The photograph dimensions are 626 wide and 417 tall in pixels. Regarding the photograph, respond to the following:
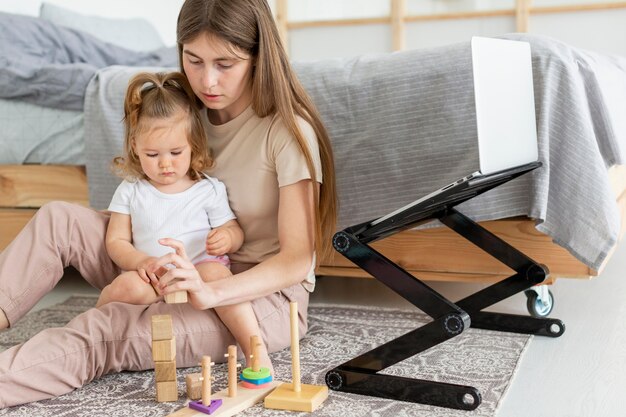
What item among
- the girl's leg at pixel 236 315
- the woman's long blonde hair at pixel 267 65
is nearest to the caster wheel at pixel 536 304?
the woman's long blonde hair at pixel 267 65

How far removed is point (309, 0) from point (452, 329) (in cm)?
432

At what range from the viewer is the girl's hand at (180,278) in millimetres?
1300

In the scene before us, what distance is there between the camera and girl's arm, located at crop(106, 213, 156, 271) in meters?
1.54

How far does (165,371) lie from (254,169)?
0.44 metres

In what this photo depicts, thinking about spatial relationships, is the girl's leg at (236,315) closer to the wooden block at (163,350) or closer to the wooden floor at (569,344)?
the wooden block at (163,350)

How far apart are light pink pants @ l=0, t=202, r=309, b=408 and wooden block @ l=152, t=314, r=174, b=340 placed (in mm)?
180

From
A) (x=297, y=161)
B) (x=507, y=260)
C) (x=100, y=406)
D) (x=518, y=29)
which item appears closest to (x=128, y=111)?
(x=297, y=161)

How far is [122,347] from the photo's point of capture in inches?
58.5

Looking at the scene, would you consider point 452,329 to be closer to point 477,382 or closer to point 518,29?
point 477,382

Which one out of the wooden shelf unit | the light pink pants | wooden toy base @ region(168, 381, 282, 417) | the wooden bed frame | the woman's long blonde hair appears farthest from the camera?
the wooden shelf unit

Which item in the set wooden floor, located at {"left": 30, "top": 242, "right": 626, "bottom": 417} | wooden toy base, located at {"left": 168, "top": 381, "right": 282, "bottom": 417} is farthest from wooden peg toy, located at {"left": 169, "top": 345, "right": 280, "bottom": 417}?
wooden floor, located at {"left": 30, "top": 242, "right": 626, "bottom": 417}

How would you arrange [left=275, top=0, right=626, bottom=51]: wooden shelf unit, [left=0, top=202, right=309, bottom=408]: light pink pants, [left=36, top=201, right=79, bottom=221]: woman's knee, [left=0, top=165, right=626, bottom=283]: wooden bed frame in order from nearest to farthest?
1. [left=0, top=202, right=309, bottom=408]: light pink pants
2. [left=36, top=201, right=79, bottom=221]: woman's knee
3. [left=0, top=165, right=626, bottom=283]: wooden bed frame
4. [left=275, top=0, right=626, bottom=51]: wooden shelf unit

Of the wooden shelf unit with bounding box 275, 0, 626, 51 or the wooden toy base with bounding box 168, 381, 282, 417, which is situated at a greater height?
the wooden shelf unit with bounding box 275, 0, 626, 51

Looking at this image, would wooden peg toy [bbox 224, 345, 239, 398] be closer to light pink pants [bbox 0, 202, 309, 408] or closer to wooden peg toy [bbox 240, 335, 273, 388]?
wooden peg toy [bbox 240, 335, 273, 388]
